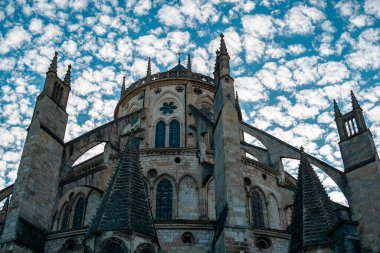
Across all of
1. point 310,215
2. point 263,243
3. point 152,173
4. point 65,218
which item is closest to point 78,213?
point 65,218

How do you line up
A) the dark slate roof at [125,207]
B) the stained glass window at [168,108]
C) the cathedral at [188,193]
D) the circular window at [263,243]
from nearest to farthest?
the dark slate roof at [125,207]
the cathedral at [188,193]
the circular window at [263,243]
the stained glass window at [168,108]

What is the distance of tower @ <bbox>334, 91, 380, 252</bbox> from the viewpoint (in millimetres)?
20078

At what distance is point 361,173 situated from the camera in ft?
71.7

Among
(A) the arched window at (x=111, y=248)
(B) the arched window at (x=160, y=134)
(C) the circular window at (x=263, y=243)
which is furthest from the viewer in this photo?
(B) the arched window at (x=160, y=134)

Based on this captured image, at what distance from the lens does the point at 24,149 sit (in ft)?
69.3

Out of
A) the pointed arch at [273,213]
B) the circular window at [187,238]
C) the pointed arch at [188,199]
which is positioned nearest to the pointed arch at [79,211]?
the pointed arch at [188,199]

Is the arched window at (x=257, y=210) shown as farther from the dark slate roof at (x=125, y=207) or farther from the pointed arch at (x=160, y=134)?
the dark slate roof at (x=125, y=207)

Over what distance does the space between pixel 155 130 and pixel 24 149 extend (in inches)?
494

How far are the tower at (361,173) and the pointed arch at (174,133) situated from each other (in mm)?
11635

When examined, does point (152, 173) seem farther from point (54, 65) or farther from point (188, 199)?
point (54, 65)

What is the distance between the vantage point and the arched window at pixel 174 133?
104ft

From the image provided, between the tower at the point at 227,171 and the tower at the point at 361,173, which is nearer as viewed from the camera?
the tower at the point at 227,171

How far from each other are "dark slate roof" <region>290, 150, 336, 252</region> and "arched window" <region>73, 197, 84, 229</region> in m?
12.6

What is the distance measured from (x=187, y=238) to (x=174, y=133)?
13.5 meters
